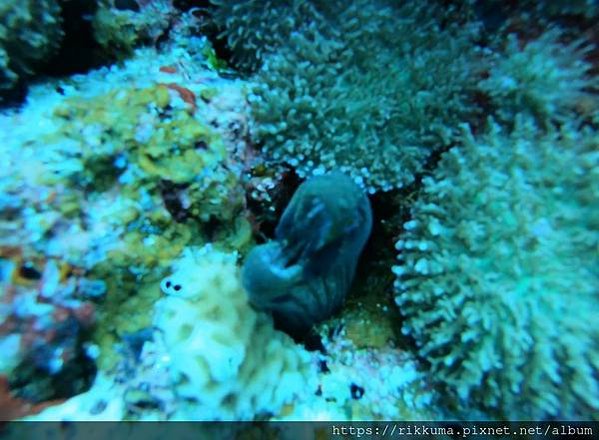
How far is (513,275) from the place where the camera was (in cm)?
212

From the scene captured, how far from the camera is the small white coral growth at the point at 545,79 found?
244 centimetres

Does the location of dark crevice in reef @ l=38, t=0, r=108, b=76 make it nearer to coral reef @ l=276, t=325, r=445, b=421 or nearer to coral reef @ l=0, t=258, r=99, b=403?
coral reef @ l=0, t=258, r=99, b=403

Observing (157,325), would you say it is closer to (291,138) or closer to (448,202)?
(291,138)

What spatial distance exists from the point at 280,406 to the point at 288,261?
688mm

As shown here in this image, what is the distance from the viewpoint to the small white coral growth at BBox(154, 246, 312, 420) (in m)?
1.92

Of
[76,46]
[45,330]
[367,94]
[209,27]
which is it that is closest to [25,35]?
[76,46]

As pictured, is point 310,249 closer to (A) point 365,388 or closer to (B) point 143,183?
(A) point 365,388

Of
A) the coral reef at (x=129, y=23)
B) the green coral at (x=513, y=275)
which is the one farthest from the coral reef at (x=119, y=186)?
the green coral at (x=513, y=275)

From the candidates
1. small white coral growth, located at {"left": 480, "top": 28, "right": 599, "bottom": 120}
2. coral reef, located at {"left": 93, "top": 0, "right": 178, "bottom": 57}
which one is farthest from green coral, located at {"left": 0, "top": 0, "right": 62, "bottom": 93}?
small white coral growth, located at {"left": 480, "top": 28, "right": 599, "bottom": 120}

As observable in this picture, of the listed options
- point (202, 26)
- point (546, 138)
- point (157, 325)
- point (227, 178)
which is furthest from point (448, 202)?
point (202, 26)

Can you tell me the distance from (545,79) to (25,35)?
285 cm

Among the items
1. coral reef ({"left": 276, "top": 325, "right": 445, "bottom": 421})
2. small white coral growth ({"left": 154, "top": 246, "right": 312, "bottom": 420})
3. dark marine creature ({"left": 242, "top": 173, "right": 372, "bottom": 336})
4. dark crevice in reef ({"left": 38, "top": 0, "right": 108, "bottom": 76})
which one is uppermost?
dark crevice in reef ({"left": 38, "top": 0, "right": 108, "bottom": 76})

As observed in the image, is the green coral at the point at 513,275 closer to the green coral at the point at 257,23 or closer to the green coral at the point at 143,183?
the green coral at the point at 143,183

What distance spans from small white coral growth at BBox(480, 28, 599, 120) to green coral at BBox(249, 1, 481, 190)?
160 millimetres
